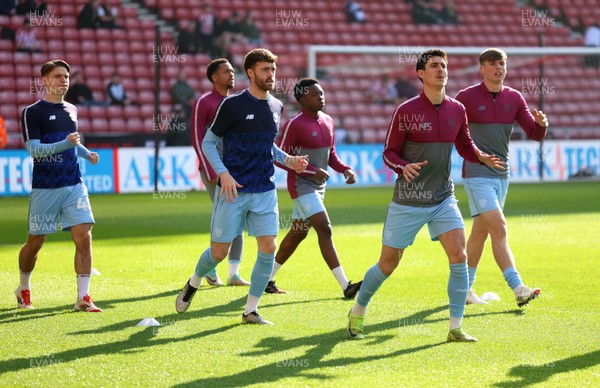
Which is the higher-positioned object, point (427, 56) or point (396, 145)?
point (427, 56)

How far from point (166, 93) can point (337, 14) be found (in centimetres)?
747

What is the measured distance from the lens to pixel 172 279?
10914 millimetres

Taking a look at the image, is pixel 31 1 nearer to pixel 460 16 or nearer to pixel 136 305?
pixel 460 16

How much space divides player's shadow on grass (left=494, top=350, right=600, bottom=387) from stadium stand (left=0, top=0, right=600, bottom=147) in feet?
62.5

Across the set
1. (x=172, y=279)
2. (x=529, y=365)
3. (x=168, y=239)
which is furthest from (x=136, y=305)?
(x=168, y=239)

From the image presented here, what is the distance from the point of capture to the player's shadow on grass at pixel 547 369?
243 inches

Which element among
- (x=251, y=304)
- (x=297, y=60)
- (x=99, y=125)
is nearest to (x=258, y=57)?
(x=251, y=304)

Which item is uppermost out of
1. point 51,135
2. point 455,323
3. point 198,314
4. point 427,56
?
point 427,56

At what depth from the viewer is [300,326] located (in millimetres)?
8141

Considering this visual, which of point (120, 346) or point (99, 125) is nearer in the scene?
point (120, 346)

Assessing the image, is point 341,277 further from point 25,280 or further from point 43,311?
point 25,280

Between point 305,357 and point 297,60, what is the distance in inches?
903

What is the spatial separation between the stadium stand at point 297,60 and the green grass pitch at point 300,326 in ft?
43.6

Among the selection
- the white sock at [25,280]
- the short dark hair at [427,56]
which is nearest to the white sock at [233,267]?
the white sock at [25,280]
